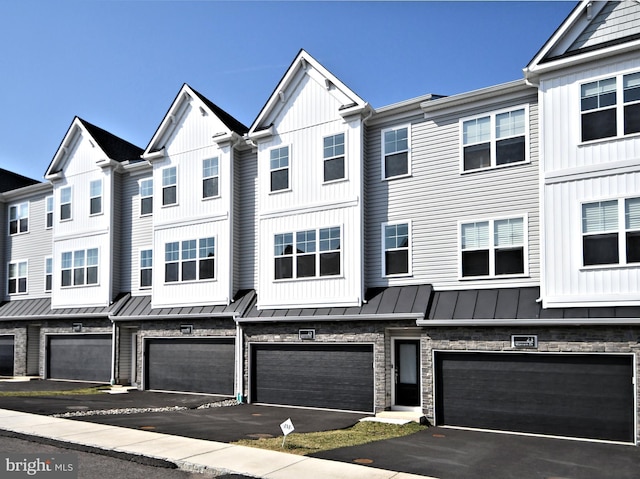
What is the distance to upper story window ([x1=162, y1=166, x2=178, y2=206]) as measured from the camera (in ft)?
76.8

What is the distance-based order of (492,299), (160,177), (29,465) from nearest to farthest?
(29,465), (492,299), (160,177)

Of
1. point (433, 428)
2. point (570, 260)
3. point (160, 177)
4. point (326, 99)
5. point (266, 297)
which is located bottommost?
point (433, 428)

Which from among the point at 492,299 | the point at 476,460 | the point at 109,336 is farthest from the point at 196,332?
the point at 476,460

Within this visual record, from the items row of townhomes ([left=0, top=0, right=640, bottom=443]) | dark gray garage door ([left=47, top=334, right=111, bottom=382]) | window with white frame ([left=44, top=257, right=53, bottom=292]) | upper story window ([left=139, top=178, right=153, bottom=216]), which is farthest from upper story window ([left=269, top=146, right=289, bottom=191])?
window with white frame ([left=44, top=257, right=53, bottom=292])

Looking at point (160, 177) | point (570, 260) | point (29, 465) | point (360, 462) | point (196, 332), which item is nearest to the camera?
point (29, 465)

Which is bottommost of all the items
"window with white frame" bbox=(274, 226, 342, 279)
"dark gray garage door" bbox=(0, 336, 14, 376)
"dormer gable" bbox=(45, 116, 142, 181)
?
"dark gray garage door" bbox=(0, 336, 14, 376)

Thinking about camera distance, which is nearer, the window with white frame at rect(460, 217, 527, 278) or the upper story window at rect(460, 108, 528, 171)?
the window with white frame at rect(460, 217, 527, 278)

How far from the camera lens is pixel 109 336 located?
25453mm

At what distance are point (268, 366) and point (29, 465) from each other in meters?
10.3

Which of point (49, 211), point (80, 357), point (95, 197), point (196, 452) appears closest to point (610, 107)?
point (196, 452)

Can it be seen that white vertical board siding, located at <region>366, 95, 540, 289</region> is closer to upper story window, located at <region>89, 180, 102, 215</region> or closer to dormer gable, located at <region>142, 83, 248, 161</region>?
dormer gable, located at <region>142, 83, 248, 161</region>

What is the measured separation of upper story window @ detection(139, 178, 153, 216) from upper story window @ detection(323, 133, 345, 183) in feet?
30.6

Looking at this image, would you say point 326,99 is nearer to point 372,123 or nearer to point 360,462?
point 372,123

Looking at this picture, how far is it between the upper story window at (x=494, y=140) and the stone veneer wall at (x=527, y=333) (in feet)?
15.9
